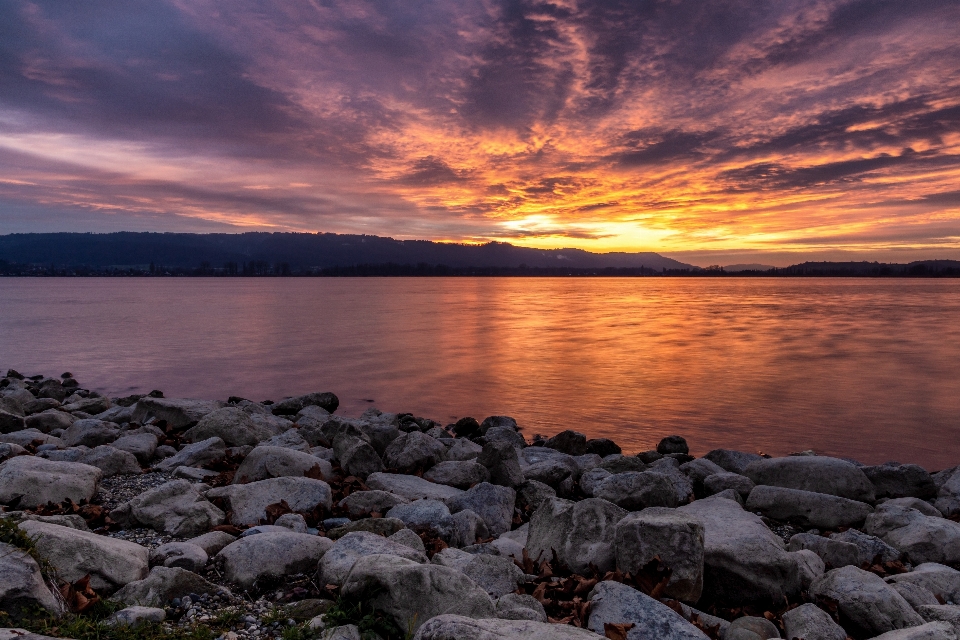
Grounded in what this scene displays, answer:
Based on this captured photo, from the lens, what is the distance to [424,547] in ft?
22.8

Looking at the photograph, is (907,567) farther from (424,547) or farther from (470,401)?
(470,401)

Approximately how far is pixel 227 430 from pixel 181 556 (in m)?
6.94

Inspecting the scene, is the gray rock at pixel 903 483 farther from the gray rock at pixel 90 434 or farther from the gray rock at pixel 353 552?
the gray rock at pixel 90 434

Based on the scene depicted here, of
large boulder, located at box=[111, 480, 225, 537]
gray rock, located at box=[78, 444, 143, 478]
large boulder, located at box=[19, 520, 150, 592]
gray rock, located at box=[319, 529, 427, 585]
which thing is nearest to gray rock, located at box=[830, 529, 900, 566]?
gray rock, located at box=[319, 529, 427, 585]

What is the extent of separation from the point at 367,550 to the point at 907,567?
22.1 ft

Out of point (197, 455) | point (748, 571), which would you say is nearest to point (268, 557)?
point (748, 571)

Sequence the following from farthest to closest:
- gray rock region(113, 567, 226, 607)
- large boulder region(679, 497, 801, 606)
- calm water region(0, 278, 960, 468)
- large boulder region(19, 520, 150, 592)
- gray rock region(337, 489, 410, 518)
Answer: calm water region(0, 278, 960, 468) → gray rock region(337, 489, 410, 518) → large boulder region(679, 497, 801, 606) → large boulder region(19, 520, 150, 592) → gray rock region(113, 567, 226, 607)

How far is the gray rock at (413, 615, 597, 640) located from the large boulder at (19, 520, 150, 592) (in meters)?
3.17

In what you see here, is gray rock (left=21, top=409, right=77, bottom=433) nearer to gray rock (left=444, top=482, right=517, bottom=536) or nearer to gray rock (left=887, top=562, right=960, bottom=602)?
gray rock (left=444, top=482, right=517, bottom=536)

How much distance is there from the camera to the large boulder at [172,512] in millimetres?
7154

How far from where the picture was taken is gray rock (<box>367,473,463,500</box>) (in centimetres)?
949

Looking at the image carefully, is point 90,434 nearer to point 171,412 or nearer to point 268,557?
point 171,412

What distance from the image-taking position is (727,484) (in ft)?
34.3

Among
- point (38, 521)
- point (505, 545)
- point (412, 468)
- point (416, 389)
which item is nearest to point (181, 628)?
point (38, 521)
